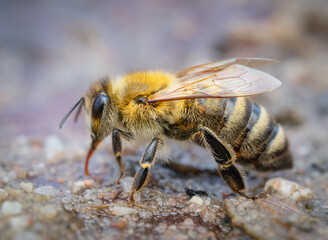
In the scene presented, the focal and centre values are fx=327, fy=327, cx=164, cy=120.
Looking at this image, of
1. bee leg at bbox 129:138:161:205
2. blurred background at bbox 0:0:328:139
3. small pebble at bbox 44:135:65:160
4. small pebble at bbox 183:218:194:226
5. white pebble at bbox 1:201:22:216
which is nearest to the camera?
white pebble at bbox 1:201:22:216

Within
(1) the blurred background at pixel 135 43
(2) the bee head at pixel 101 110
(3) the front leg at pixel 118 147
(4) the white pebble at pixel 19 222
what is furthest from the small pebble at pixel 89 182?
(1) the blurred background at pixel 135 43

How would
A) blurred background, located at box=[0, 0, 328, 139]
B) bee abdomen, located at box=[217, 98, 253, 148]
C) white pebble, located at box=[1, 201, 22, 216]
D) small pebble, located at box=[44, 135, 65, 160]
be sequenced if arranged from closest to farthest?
white pebble, located at box=[1, 201, 22, 216] < bee abdomen, located at box=[217, 98, 253, 148] < small pebble, located at box=[44, 135, 65, 160] < blurred background, located at box=[0, 0, 328, 139]

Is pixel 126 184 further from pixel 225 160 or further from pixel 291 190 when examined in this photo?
pixel 291 190

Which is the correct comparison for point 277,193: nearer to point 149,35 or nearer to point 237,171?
point 237,171

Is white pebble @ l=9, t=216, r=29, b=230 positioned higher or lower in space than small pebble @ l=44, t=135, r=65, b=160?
higher

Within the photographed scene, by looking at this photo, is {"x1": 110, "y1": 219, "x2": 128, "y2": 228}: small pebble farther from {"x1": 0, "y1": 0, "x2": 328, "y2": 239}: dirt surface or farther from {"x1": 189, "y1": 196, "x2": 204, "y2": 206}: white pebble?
{"x1": 189, "y1": 196, "x2": 204, "y2": 206}: white pebble

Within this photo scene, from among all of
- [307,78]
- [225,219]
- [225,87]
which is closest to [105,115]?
[225,87]

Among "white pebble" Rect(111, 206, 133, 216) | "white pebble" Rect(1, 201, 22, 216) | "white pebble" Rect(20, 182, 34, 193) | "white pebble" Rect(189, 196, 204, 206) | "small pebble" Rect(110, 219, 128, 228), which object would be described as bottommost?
"small pebble" Rect(110, 219, 128, 228)

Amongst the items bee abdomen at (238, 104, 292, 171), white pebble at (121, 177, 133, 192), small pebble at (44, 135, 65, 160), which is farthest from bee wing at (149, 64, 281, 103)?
small pebble at (44, 135, 65, 160)

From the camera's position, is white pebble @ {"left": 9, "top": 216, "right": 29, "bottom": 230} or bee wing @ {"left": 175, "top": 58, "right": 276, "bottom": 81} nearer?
white pebble @ {"left": 9, "top": 216, "right": 29, "bottom": 230}
